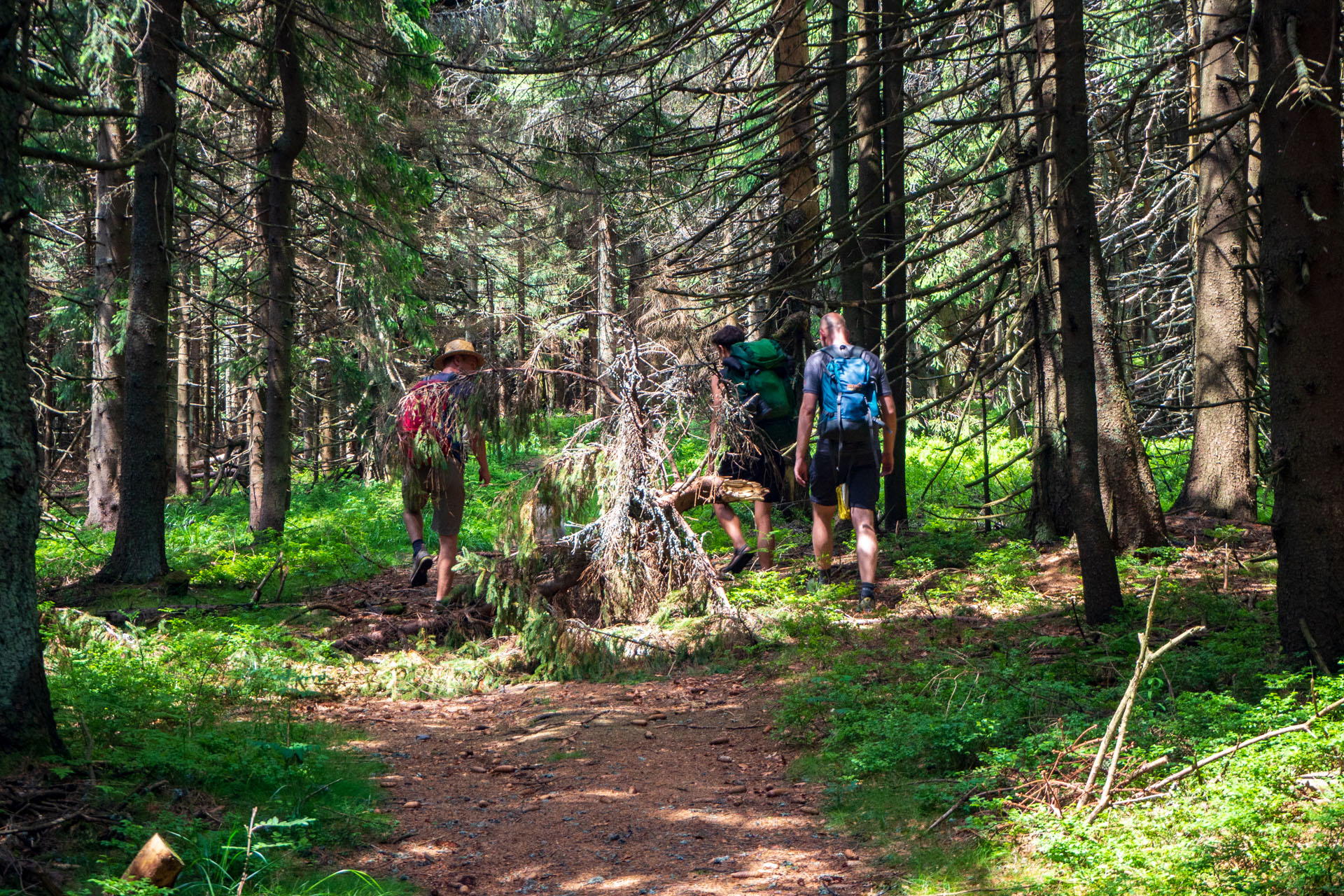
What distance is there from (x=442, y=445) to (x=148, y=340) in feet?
10.9

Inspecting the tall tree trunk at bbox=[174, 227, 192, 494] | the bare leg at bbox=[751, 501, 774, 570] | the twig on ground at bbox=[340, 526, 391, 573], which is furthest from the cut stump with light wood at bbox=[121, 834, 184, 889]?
the tall tree trunk at bbox=[174, 227, 192, 494]

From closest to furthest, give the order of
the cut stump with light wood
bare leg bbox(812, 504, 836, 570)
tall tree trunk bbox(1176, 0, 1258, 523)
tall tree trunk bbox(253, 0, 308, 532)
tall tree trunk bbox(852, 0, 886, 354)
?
the cut stump with light wood → bare leg bbox(812, 504, 836, 570) → tall tree trunk bbox(1176, 0, 1258, 523) → tall tree trunk bbox(852, 0, 886, 354) → tall tree trunk bbox(253, 0, 308, 532)

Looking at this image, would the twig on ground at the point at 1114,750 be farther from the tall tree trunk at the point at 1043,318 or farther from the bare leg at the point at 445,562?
the bare leg at the point at 445,562

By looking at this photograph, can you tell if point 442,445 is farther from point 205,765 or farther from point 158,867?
point 158,867

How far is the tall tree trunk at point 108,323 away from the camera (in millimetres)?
12984

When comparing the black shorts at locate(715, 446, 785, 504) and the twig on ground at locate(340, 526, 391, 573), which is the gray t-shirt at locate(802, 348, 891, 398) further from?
the twig on ground at locate(340, 526, 391, 573)

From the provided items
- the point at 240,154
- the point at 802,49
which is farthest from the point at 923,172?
the point at 240,154

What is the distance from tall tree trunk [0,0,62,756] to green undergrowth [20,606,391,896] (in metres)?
0.25

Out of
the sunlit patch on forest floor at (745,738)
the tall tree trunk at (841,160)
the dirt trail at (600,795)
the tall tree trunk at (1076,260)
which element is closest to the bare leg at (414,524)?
the sunlit patch on forest floor at (745,738)

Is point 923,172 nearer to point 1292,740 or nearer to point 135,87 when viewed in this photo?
point 135,87

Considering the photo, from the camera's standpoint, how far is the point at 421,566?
29.5 feet

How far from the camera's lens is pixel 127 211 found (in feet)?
44.2

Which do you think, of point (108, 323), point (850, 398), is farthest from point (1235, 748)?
point (108, 323)

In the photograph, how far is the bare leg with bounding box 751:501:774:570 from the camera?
29.9 feet
